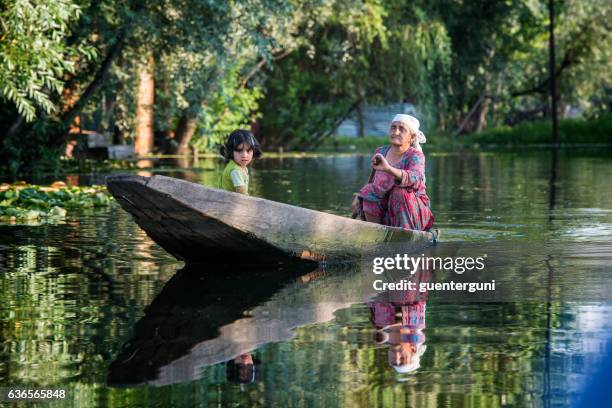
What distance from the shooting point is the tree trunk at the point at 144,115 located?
1314 inches

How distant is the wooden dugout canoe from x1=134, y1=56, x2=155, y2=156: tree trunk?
2142cm

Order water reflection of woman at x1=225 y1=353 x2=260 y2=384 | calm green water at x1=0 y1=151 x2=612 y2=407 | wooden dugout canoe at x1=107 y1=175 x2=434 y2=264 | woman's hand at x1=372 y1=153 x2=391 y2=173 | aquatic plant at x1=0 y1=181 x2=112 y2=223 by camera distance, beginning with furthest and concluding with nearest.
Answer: aquatic plant at x1=0 y1=181 x2=112 y2=223 → woman's hand at x1=372 y1=153 x2=391 y2=173 → wooden dugout canoe at x1=107 y1=175 x2=434 y2=264 → water reflection of woman at x1=225 y1=353 x2=260 y2=384 → calm green water at x1=0 y1=151 x2=612 y2=407

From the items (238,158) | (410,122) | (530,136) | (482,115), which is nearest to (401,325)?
(238,158)

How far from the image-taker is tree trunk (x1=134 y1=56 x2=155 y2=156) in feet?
109

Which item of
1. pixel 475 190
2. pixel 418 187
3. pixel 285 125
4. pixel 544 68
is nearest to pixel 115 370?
pixel 418 187

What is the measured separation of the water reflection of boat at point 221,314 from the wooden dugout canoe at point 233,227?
161 mm

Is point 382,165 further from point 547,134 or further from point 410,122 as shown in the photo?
point 547,134

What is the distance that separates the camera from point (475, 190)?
71.1 ft

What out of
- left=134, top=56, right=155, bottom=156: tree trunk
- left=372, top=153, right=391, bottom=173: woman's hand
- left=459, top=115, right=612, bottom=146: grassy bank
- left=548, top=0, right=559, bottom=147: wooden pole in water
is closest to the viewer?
left=372, top=153, right=391, bottom=173: woman's hand

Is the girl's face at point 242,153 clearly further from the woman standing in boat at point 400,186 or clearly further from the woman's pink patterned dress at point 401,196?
the woman's pink patterned dress at point 401,196

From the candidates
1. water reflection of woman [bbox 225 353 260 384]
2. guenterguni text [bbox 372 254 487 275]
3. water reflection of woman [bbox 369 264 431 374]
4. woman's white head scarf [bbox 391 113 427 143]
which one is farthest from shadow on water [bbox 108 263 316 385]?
woman's white head scarf [bbox 391 113 427 143]

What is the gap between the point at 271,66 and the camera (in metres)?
24.7

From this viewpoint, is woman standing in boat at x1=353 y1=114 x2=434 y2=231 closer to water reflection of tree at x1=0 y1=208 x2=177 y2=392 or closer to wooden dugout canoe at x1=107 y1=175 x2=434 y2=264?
wooden dugout canoe at x1=107 y1=175 x2=434 y2=264

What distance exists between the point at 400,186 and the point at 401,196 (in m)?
0.13
